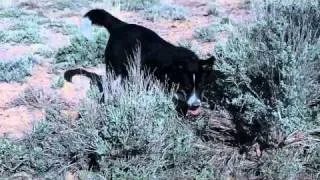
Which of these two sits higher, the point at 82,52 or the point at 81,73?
the point at 82,52

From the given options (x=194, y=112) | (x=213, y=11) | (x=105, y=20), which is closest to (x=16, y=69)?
(x=105, y=20)

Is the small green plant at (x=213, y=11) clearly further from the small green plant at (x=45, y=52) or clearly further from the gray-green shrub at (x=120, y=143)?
the gray-green shrub at (x=120, y=143)

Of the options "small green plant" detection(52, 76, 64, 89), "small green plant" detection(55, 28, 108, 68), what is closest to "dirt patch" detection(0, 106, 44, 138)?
"small green plant" detection(52, 76, 64, 89)

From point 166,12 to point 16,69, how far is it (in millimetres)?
4215

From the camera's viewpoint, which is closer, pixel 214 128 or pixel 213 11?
pixel 214 128

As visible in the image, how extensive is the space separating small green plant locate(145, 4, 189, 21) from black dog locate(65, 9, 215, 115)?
3894 millimetres

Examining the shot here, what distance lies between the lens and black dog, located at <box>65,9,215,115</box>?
5.36m

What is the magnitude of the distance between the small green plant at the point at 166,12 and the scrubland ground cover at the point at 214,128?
4830 mm

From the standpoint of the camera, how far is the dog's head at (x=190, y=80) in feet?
17.4

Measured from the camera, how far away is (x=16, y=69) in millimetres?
7387

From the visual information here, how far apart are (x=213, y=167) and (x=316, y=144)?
3.08ft

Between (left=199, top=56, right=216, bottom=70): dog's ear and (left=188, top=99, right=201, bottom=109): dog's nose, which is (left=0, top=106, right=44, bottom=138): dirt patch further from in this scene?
(left=199, top=56, right=216, bottom=70): dog's ear

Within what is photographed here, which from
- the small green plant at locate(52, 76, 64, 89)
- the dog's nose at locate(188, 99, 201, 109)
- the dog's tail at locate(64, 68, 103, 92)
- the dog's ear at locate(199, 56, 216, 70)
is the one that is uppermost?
the dog's ear at locate(199, 56, 216, 70)

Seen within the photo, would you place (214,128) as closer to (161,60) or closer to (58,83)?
(161,60)
